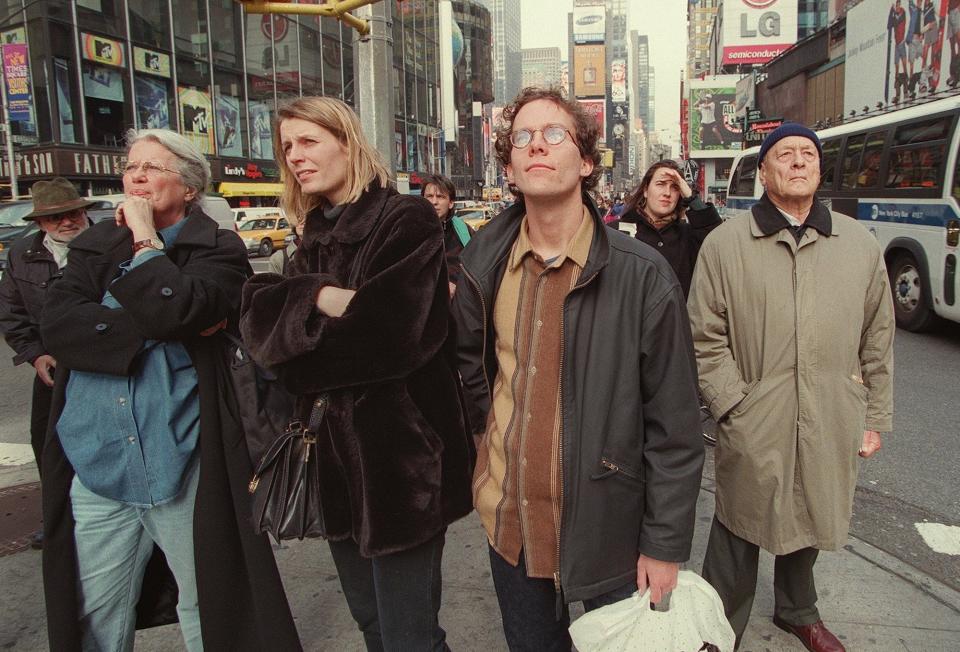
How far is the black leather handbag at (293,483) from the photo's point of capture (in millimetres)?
2055

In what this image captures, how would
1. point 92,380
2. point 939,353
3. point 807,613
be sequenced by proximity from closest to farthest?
point 92,380 < point 807,613 < point 939,353

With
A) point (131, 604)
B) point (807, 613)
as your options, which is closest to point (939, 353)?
point (807, 613)

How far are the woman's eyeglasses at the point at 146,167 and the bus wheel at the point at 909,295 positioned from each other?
9.66 meters

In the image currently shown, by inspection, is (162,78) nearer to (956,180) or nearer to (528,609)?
(956,180)

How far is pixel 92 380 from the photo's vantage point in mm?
2207

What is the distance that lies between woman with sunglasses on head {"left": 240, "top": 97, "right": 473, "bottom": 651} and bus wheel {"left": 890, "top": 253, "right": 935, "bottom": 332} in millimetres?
9261

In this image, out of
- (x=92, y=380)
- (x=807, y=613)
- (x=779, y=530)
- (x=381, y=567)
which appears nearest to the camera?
(x=381, y=567)

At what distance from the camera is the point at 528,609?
2080 mm

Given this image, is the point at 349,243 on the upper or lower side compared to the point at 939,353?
upper

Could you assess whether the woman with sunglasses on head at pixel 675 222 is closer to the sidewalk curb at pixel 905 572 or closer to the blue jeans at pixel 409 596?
the sidewalk curb at pixel 905 572

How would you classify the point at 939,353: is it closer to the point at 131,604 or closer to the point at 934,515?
the point at 934,515

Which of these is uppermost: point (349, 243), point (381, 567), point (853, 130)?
point (853, 130)

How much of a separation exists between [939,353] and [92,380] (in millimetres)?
9050

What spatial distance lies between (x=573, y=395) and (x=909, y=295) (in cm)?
967
